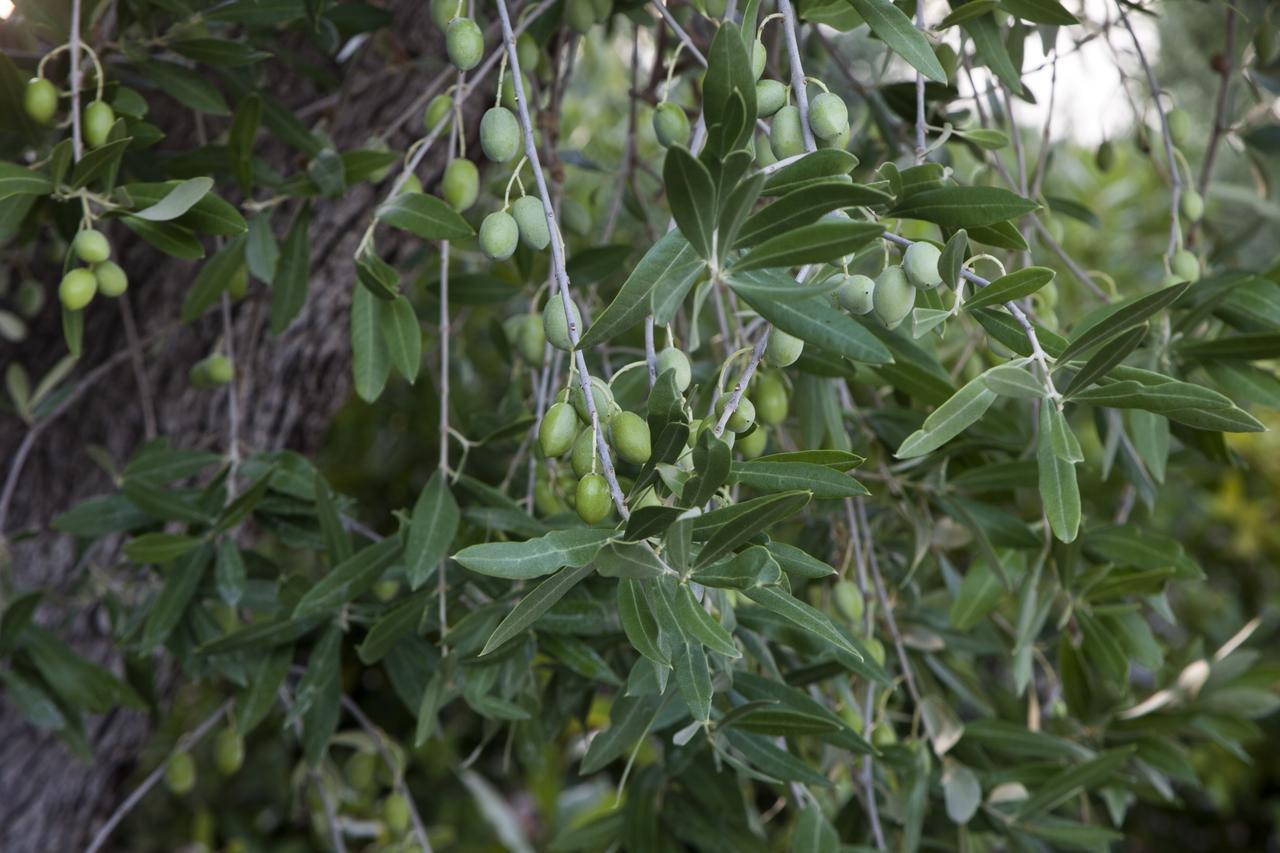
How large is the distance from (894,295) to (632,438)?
0.52 feet

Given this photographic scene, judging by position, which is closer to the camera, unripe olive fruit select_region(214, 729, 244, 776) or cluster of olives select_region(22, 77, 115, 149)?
cluster of olives select_region(22, 77, 115, 149)

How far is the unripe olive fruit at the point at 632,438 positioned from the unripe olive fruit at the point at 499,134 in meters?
0.22

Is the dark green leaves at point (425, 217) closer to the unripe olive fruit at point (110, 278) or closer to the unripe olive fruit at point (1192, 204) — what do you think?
the unripe olive fruit at point (110, 278)

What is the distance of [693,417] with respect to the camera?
2.27 ft

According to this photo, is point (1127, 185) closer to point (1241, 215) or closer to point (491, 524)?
point (1241, 215)

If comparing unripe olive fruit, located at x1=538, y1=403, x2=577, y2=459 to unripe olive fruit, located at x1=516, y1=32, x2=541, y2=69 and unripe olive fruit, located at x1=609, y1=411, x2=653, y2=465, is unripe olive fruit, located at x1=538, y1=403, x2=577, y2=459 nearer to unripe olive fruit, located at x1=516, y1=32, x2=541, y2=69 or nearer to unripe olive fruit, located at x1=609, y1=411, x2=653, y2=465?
unripe olive fruit, located at x1=609, y1=411, x2=653, y2=465

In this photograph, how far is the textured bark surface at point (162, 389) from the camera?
4.18 ft

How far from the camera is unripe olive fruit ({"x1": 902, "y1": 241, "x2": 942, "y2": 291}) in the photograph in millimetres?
594

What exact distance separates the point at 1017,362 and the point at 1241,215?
6.37ft

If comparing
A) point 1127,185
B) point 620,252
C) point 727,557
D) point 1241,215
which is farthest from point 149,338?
point 1127,185

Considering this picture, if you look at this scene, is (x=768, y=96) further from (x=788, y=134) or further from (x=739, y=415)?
(x=739, y=415)

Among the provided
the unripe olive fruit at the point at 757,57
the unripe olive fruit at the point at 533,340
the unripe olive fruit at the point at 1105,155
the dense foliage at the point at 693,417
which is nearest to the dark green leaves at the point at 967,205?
the dense foliage at the point at 693,417

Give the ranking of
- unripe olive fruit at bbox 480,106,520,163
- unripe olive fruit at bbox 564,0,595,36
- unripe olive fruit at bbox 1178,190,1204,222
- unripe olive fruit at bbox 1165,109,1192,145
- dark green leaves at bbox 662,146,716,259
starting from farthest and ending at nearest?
unripe olive fruit at bbox 1165,109,1192,145 < unripe olive fruit at bbox 1178,190,1204,222 < unripe olive fruit at bbox 564,0,595,36 < unripe olive fruit at bbox 480,106,520,163 < dark green leaves at bbox 662,146,716,259

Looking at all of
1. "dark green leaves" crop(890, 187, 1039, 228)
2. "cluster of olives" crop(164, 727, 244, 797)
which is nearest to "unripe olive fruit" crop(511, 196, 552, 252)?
"dark green leaves" crop(890, 187, 1039, 228)
